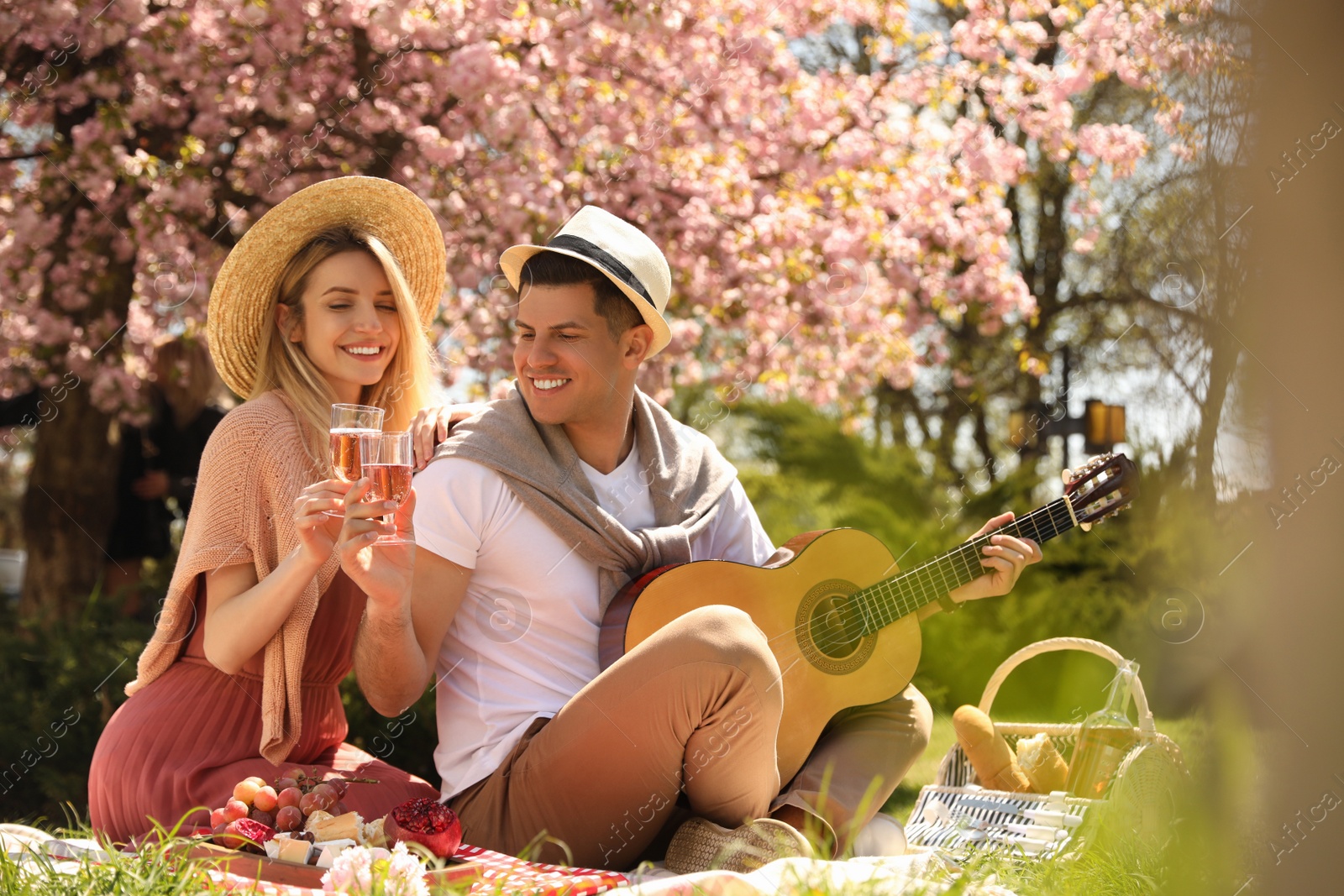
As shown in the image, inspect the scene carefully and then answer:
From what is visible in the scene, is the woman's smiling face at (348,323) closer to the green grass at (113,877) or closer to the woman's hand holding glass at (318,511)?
the woman's hand holding glass at (318,511)

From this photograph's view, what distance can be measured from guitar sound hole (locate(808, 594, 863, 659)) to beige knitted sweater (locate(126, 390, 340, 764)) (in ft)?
4.15

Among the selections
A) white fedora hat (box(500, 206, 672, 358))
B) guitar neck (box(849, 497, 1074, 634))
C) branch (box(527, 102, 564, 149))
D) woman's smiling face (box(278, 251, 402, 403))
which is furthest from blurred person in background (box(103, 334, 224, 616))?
guitar neck (box(849, 497, 1074, 634))

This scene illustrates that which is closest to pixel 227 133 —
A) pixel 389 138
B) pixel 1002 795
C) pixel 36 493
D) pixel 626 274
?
pixel 389 138

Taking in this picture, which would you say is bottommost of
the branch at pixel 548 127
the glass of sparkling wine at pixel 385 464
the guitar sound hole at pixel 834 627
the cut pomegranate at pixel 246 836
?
the cut pomegranate at pixel 246 836

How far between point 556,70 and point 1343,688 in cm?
509

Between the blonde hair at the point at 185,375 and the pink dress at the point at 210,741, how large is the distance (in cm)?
327

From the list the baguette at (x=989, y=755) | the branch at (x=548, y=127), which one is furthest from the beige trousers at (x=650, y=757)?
the branch at (x=548, y=127)

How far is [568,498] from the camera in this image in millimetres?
2918

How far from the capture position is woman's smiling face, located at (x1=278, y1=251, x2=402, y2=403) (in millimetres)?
3025

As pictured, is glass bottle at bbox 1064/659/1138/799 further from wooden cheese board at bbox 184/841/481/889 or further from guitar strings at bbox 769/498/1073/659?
wooden cheese board at bbox 184/841/481/889

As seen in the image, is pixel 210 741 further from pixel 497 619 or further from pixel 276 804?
pixel 497 619

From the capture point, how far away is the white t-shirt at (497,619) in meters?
2.81

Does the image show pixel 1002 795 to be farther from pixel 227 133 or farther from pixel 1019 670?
pixel 227 133

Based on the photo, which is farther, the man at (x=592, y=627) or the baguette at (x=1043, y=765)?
the baguette at (x=1043, y=765)
